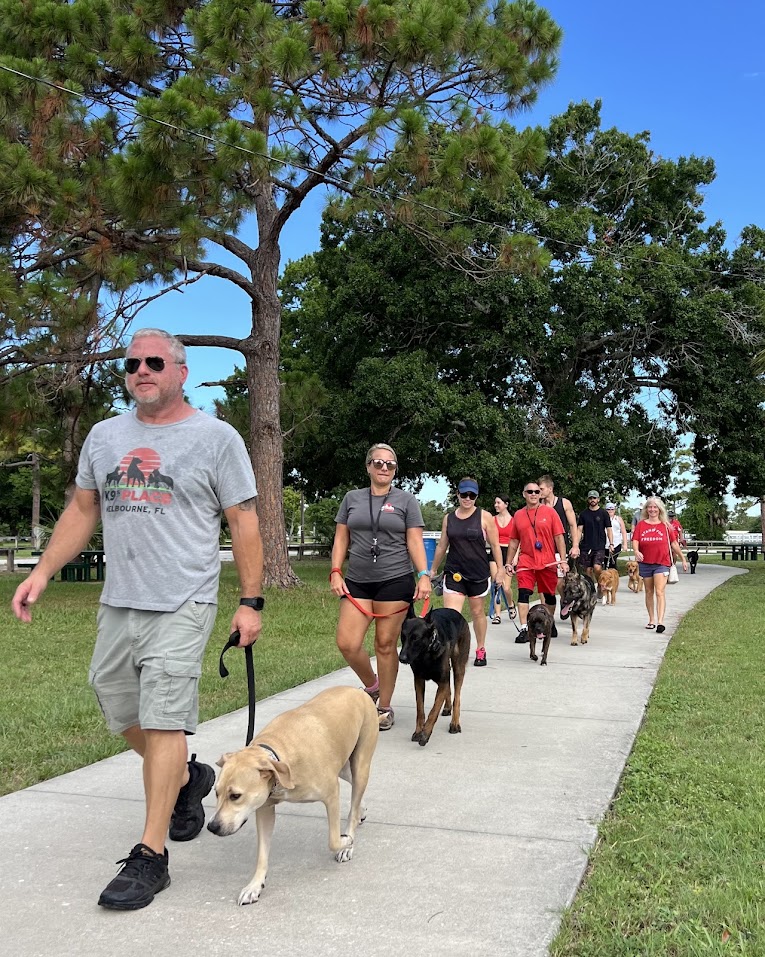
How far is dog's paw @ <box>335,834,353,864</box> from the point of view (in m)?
3.91

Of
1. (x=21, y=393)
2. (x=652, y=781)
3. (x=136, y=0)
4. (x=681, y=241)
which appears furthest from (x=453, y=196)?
(x=681, y=241)

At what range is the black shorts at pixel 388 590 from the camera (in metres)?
6.18

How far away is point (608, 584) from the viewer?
15.7m

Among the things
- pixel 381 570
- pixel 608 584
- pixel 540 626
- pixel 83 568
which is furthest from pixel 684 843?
pixel 83 568

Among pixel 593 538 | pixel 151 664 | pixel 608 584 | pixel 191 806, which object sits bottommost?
pixel 191 806

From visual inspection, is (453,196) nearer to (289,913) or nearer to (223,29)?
(223,29)

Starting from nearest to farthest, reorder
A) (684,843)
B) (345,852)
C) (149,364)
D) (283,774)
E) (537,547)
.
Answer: (283,774) < (149,364) < (345,852) < (684,843) < (537,547)


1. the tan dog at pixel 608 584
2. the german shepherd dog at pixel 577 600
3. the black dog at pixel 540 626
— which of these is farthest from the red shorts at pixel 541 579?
the tan dog at pixel 608 584

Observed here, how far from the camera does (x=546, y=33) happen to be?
15.7 meters

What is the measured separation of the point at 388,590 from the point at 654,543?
6169 millimetres

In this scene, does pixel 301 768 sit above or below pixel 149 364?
below

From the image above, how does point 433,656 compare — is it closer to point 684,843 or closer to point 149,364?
point 684,843

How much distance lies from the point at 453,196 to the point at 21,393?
831cm

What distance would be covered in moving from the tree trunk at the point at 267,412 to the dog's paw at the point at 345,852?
14.0m
